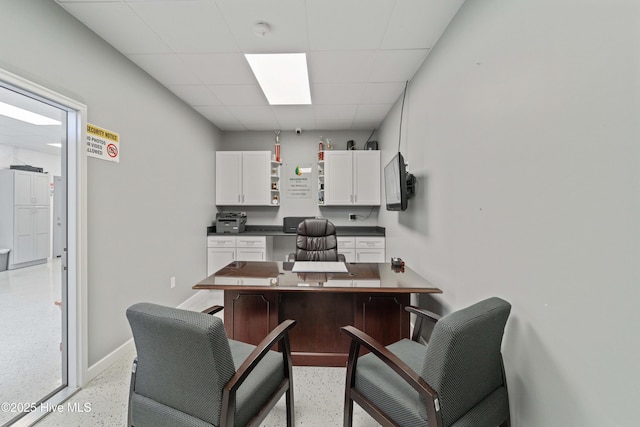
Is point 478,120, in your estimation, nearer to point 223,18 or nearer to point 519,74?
point 519,74

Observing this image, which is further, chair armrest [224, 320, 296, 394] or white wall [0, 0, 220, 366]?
white wall [0, 0, 220, 366]

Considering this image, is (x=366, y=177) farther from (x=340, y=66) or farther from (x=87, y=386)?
(x=87, y=386)

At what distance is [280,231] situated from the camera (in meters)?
4.58

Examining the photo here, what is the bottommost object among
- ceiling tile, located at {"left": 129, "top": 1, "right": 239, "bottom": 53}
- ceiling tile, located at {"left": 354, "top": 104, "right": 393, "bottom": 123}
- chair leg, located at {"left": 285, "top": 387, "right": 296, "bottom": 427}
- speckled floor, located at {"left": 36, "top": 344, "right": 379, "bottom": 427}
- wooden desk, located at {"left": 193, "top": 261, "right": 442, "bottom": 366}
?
speckled floor, located at {"left": 36, "top": 344, "right": 379, "bottom": 427}

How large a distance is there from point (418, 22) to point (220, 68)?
1.83m

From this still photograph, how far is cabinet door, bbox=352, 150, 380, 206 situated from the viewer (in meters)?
4.29

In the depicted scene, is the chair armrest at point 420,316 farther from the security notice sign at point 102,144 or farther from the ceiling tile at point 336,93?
the security notice sign at point 102,144

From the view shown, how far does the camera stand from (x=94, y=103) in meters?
2.02

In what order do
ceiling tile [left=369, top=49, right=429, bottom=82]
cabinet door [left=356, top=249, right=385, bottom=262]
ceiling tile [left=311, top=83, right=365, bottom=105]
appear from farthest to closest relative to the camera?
cabinet door [left=356, top=249, right=385, bottom=262], ceiling tile [left=311, top=83, right=365, bottom=105], ceiling tile [left=369, top=49, right=429, bottom=82]

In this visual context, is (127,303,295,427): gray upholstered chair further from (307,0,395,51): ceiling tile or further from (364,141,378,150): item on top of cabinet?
(364,141,378,150): item on top of cabinet

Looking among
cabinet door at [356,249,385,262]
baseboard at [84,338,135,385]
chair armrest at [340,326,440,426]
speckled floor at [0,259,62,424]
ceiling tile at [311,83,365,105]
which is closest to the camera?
chair armrest at [340,326,440,426]

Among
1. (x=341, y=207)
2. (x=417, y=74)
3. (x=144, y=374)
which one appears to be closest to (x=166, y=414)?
(x=144, y=374)

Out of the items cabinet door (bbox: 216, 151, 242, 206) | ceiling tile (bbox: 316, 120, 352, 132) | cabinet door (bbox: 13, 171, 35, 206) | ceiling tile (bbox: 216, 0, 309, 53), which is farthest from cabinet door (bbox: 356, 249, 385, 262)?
cabinet door (bbox: 13, 171, 35, 206)

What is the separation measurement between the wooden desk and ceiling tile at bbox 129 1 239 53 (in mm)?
1952
